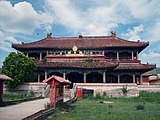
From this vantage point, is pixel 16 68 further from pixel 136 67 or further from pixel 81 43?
pixel 136 67

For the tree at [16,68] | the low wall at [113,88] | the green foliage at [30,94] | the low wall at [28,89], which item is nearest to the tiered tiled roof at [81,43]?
the low wall at [113,88]

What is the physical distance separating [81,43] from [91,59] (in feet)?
21.2

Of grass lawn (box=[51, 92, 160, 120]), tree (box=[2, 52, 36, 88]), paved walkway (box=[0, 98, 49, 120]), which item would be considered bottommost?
grass lawn (box=[51, 92, 160, 120])

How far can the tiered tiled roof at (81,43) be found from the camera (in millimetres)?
32000

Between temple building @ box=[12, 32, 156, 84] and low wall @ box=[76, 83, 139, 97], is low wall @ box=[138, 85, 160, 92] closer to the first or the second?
low wall @ box=[76, 83, 139, 97]

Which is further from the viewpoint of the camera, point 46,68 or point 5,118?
point 46,68

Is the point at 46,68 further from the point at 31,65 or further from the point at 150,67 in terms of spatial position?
the point at 150,67

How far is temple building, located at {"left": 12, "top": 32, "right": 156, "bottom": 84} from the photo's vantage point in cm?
2764

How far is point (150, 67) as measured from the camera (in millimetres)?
28391

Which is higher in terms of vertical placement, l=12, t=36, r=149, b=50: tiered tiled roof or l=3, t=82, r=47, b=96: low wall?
l=12, t=36, r=149, b=50: tiered tiled roof

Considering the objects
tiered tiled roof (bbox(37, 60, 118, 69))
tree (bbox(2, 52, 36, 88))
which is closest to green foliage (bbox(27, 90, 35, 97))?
tree (bbox(2, 52, 36, 88))

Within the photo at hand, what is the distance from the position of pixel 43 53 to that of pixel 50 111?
23787 mm

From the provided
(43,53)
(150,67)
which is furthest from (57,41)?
(150,67)

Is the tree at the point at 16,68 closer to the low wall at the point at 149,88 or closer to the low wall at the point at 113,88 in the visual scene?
the low wall at the point at 113,88
